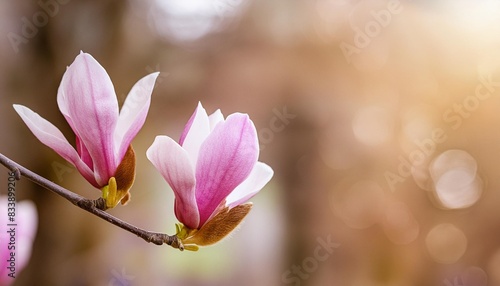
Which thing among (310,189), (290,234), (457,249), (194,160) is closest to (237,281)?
(290,234)

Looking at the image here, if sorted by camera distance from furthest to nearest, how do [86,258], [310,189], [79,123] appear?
1. [310,189]
2. [86,258]
3. [79,123]

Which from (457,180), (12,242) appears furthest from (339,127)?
(12,242)

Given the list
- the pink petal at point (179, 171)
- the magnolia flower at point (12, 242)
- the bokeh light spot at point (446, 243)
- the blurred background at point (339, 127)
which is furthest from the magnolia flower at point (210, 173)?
the bokeh light spot at point (446, 243)

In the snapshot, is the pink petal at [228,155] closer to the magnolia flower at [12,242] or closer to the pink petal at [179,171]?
the pink petal at [179,171]

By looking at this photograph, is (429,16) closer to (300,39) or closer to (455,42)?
(455,42)

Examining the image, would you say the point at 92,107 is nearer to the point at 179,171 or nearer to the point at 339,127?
the point at 179,171

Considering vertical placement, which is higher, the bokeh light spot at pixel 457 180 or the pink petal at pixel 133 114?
the bokeh light spot at pixel 457 180
